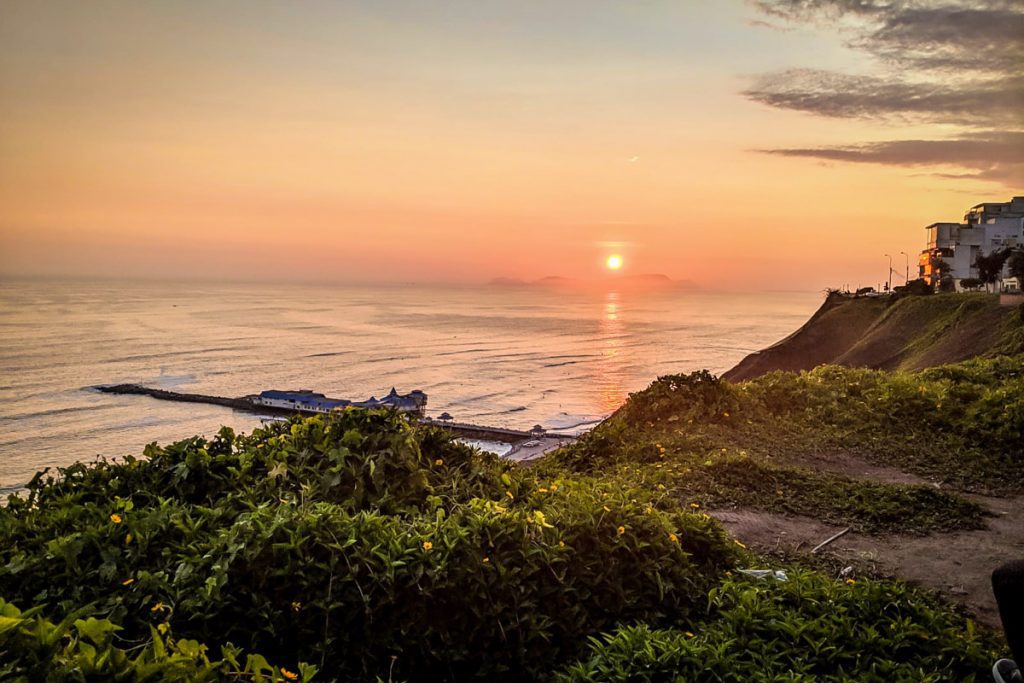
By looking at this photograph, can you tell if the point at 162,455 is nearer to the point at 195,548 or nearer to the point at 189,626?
the point at 195,548

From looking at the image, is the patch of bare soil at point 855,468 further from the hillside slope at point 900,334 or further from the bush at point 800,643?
the hillside slope at point 900,334

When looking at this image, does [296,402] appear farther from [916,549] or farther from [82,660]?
[82,660]

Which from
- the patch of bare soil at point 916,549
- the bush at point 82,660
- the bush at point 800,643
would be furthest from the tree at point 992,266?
the bush at point 82,660

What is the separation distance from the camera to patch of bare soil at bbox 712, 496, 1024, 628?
18.6ft

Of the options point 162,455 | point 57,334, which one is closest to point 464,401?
point 162,455

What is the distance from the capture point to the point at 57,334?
86000mm

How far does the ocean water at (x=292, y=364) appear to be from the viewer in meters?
41.8

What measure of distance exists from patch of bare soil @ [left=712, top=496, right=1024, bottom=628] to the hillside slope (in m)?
14.8

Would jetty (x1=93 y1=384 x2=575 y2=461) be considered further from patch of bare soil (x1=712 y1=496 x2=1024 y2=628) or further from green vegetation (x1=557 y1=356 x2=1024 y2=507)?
patch of bare soil (x1=712 y1=496 x2=1024 y2=628)

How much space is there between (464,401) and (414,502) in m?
46.2

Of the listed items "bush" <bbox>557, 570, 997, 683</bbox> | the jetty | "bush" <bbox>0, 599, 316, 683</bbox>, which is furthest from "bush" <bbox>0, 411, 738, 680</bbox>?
the jetty

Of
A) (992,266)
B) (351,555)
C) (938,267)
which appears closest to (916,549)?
(351,555)

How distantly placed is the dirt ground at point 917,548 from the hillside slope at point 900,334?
14.8 meters

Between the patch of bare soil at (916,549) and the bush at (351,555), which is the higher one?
the bush at (351,555)
